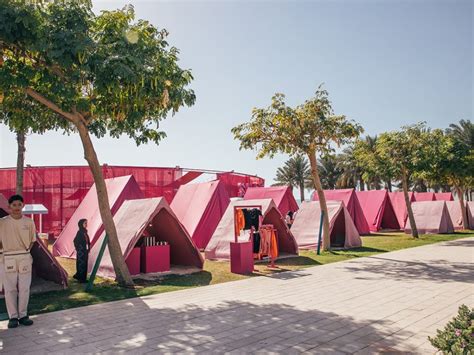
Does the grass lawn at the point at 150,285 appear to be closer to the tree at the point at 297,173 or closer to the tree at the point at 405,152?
the tree at the point at 405,152

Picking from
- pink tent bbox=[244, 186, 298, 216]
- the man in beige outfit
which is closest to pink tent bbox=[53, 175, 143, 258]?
the man in beige outfit

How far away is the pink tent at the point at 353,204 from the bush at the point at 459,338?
658 inches

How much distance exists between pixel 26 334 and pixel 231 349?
292 cm

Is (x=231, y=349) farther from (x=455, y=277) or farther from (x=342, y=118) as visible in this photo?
(x=342, y=118)

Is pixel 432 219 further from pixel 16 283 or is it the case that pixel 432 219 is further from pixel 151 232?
pixel 16 283

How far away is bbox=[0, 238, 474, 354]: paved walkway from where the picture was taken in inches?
197

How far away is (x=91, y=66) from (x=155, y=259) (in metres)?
5.24

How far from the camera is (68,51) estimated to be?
7.20m

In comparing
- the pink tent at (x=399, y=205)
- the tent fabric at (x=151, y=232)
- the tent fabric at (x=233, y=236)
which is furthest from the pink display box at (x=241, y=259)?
the pink tent at (x=399, y=205)

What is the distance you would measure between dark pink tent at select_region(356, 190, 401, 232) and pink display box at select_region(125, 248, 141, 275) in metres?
18.5

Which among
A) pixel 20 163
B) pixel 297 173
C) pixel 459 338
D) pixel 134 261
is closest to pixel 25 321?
pixel 134 261

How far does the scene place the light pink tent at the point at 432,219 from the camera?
74.6 ft

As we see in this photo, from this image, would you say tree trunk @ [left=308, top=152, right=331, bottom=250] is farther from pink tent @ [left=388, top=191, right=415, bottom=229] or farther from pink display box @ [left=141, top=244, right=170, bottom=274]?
pink tent @ [left=388, top=191, right=415, bottom=229]

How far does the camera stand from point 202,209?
16344 mm
